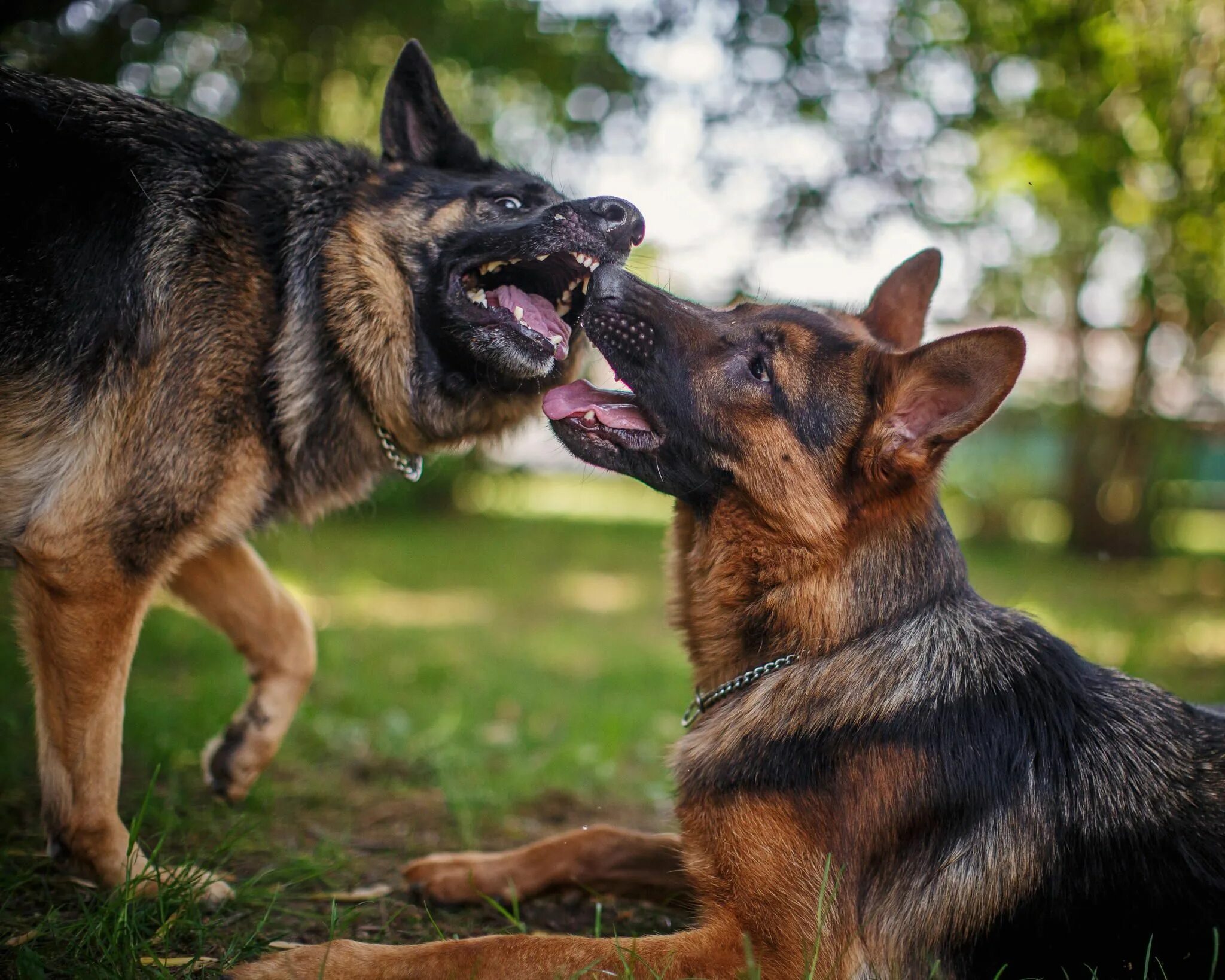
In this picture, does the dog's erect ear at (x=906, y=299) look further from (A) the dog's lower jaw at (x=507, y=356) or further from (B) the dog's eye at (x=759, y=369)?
(A) the dog's lower jaw at (x=507, y=356)

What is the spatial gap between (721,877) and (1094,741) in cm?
116

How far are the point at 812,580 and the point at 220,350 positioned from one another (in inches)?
87.7

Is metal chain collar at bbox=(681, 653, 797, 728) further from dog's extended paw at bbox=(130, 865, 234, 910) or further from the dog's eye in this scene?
dog's extended paw at bbox=(130, 865, 234, 910)

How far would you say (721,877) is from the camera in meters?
2.72

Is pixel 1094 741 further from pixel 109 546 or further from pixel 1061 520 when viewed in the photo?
pixel 1061 520

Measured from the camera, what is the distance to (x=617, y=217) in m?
3.97

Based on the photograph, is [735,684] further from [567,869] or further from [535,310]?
[535,310]

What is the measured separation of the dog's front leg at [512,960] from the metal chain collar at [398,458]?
6.64ft

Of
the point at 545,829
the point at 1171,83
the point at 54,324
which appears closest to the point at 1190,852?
the point at 545,829

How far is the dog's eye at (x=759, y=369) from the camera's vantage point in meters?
3.29

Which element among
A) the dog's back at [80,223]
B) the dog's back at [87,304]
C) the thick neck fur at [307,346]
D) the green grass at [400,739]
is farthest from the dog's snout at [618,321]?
the green grass at [400,739]

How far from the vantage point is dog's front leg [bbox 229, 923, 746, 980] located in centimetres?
248

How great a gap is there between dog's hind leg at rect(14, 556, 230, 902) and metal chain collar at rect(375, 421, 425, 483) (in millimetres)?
1148

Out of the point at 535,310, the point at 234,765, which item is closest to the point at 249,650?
the point at 234,765
